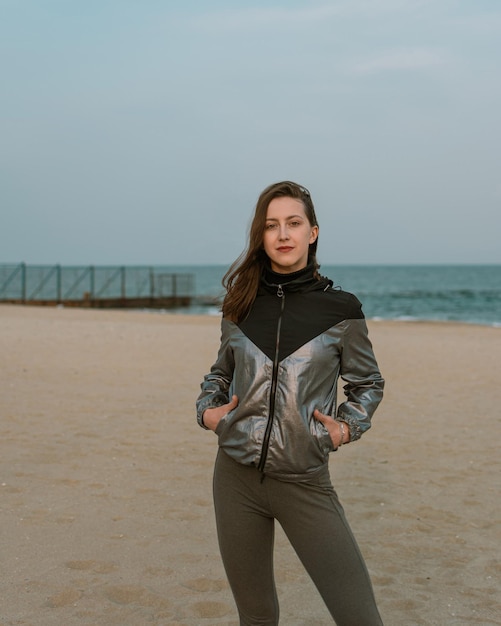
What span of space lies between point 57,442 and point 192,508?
211cm

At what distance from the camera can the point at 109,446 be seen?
6695mm

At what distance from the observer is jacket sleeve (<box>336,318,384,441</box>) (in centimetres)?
232

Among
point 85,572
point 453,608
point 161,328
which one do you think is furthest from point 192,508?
point 161,328

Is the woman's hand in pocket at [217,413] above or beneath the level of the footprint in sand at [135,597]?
above

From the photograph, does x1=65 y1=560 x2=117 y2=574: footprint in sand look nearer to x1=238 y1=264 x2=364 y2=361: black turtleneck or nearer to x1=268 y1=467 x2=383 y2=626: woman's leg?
x1=268 y1=467 x2=383 y2=626: woman's leg

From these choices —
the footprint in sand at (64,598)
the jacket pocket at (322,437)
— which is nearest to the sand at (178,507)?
the footprint in sand at (64,598)

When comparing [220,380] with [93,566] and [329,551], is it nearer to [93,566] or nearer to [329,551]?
[329,551]

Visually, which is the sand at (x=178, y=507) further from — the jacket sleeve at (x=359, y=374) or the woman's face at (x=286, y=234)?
the woman's face at (x=286, y=234)

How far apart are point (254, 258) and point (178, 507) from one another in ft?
9.96

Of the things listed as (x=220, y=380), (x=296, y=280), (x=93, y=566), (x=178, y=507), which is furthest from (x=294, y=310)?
(x=178, y=507)

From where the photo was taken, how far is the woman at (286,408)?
7.38 ft

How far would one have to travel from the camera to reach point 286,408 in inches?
88.0

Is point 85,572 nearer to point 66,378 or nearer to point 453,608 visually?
point 453,608

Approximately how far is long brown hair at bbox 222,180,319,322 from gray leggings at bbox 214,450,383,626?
47cm
